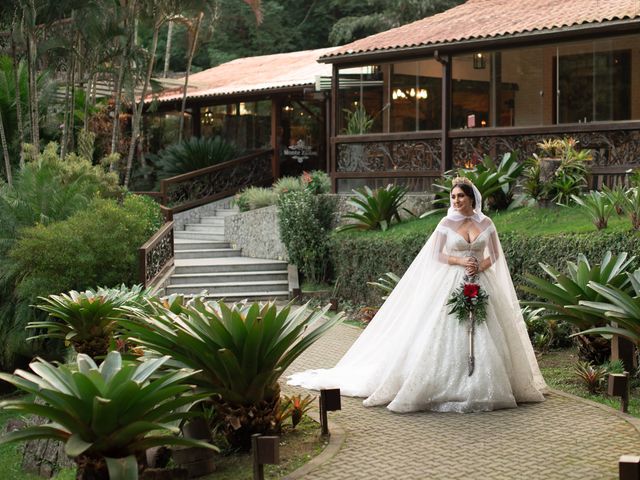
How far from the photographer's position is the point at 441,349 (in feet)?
32.0

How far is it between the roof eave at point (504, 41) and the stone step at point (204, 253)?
4.62m

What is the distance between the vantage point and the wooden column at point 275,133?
93.4 feet

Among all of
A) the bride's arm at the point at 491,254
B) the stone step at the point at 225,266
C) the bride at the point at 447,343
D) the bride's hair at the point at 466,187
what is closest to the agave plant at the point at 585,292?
the bride at the point at 447,343

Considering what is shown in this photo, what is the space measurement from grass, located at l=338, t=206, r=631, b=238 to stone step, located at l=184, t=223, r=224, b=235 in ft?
25.2

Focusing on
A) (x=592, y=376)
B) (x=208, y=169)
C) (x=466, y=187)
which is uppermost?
(x=208, y=169)

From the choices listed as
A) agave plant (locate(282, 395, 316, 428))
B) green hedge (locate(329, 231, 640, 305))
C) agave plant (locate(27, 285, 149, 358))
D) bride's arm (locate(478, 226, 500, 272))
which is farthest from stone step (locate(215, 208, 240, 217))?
agave plant (locate(282, 395, 316, 428))

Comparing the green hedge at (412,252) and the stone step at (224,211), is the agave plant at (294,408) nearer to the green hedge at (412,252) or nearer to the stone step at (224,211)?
the green hedge at (412,252)

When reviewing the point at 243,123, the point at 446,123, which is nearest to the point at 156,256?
the point at 446,123

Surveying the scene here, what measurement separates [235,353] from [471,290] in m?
2.56

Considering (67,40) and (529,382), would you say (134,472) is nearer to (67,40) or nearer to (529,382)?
(529,382)

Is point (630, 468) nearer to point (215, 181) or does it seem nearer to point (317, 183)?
point (317, 183)

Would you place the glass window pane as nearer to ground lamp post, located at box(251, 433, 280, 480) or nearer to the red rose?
the red rose

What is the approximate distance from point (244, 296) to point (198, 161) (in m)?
9.23

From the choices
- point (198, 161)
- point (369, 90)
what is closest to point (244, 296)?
point (369, 90)
